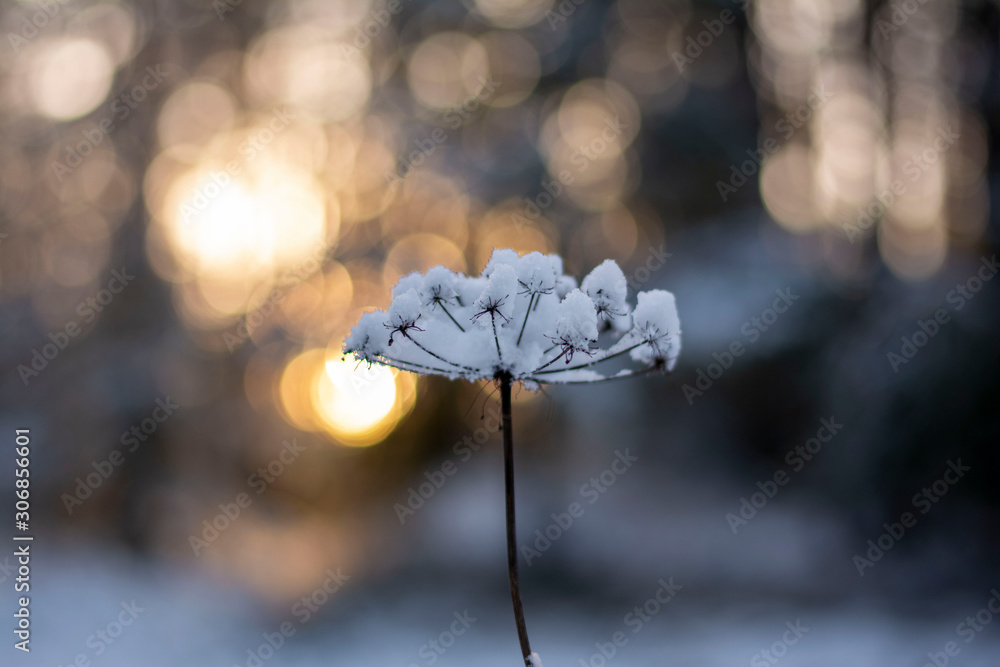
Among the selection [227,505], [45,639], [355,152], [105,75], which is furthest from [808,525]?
[105,75]

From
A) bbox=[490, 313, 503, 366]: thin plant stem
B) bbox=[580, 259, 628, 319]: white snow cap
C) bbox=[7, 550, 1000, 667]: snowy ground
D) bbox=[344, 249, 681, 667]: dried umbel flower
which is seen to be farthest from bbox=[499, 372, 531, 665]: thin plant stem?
bbox=[7, 550, 1000, 667]: snowy ground

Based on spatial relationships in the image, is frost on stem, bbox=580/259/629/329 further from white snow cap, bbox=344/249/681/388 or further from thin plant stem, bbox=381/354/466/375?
thin plant stem, bbox=381/354/466/375

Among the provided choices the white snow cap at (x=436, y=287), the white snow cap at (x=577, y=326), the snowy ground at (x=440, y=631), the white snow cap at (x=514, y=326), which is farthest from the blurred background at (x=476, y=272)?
the white snow cap at (x=577, y=326)

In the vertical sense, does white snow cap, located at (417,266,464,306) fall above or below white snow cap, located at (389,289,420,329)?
above

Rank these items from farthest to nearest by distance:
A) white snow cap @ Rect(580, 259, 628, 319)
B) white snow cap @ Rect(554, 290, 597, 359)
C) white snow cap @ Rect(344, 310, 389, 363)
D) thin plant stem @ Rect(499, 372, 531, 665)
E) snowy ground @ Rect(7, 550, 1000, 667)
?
snowy ground @ Rect(7, 550, 1000, 667)
white snow cap @ Rect(580, 259, 628, 319)
white snow cap @ Rect(344, 310, 389, 363)
white snow cap @ Rect(554, 290, 597, 359)
thin plant stem @ Rect(499, 372, 531, 665)

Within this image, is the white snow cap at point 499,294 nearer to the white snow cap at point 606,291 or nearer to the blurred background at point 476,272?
the white snow cap at point 606,291

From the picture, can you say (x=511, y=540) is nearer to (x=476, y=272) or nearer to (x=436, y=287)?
(x=436, y=287)

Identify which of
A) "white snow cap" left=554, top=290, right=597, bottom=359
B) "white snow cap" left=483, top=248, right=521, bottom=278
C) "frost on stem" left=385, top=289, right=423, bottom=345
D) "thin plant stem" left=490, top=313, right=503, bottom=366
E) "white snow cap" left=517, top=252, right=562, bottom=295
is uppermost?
"white snow cap" left=483, top=248, right=521, bottom=278
